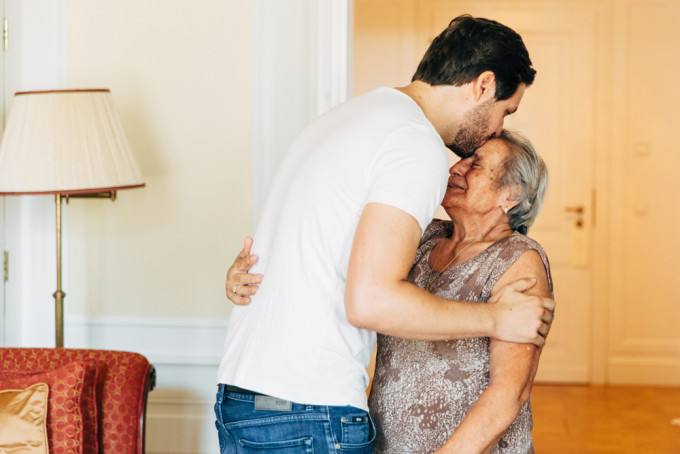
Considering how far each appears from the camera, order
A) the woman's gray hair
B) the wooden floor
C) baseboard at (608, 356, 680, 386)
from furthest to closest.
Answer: baseboard at (608, 356, 680, 386) → the wooden floor → the woman's gray hair

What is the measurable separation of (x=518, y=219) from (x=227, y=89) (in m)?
1.29

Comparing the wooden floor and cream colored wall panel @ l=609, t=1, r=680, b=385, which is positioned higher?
cream colored wall panel @ l=609, t=1, r=680, b=385

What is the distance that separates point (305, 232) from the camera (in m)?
1.44

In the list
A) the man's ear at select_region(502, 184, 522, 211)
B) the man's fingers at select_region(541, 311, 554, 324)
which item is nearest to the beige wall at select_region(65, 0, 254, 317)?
the man's ear at select_region(502, 184, 522, 211)

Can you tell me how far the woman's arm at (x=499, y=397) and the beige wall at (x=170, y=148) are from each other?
53.2 inches

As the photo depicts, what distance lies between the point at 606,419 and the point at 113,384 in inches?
130

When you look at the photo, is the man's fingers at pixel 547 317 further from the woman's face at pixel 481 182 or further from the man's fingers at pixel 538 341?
the woman's face at pixel 481 182

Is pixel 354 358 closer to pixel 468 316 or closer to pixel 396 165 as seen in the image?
pixel 468 316

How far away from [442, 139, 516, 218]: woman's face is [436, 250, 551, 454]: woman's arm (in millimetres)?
268

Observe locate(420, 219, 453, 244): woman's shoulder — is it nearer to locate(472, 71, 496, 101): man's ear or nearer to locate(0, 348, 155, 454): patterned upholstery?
locate(472, 71, 496, 101): man's ear

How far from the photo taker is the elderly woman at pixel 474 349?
1651mm

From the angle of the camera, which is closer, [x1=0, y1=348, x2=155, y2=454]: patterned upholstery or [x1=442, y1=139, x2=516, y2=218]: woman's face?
[x1=442, y1=139, x2=516, y2=218]: woman's face

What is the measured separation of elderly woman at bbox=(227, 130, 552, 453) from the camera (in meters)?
1.65

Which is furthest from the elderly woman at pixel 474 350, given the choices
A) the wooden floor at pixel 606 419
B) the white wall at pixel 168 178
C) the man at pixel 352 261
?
the wooden floor at pixel 606 419
